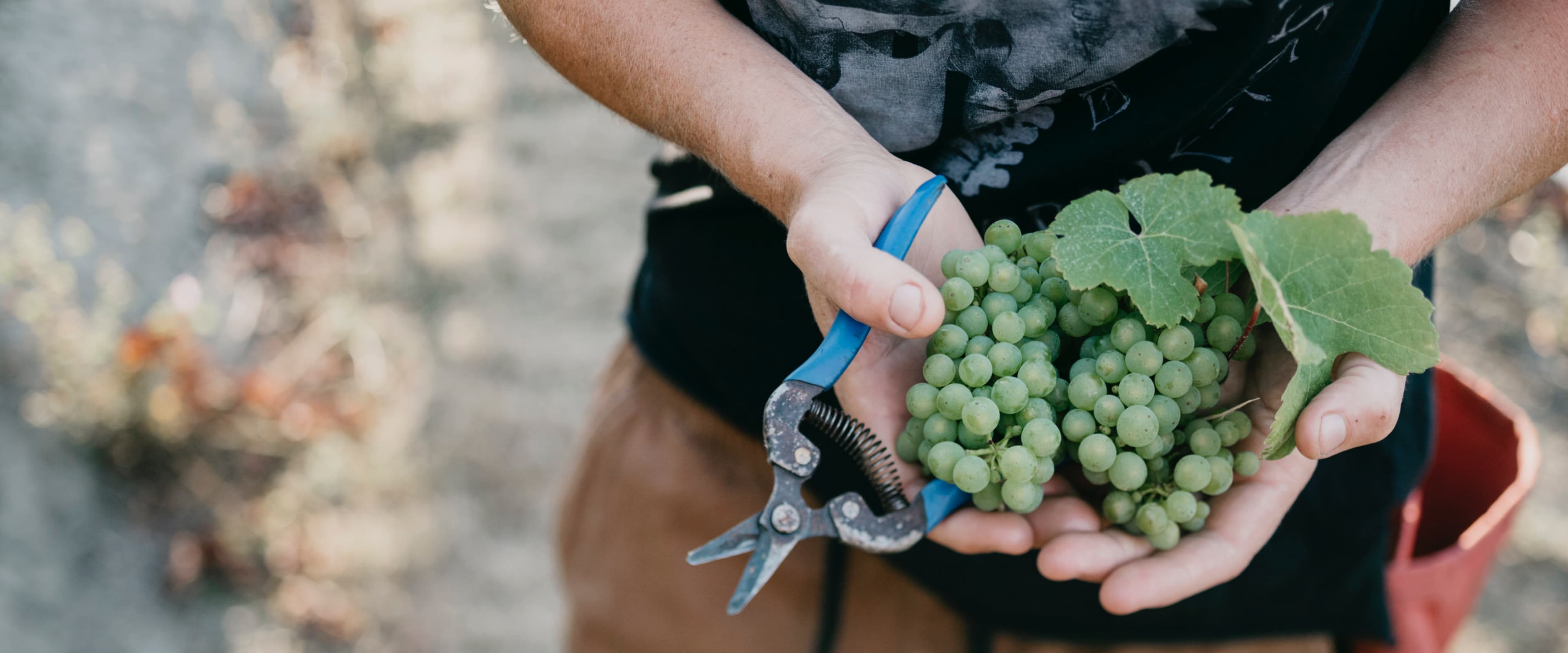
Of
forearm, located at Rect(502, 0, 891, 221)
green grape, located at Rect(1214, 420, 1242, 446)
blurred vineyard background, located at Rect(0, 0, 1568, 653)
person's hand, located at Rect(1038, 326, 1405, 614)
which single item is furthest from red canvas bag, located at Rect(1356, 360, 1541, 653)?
blurred vineyard background, located at Rect(0, 0, 1568, 653)

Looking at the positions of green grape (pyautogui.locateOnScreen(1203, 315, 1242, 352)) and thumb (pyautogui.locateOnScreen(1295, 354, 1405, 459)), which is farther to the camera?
green grape (pyautogui.locateOnScreen(1203, 315, 1242, 352))

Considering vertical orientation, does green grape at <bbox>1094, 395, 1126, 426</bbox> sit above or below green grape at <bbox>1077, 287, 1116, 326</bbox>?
below

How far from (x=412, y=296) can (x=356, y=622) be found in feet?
3.74

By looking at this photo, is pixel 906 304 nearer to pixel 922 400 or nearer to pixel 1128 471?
pixel 922 400

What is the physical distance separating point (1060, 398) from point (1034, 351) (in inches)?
3.2

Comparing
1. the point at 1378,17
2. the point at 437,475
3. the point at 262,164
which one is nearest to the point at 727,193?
the point at 1378,17

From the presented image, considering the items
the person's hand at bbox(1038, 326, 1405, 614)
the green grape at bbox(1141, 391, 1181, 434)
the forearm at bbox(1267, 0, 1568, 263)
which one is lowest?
the person's hand at bbox(1038, 326, 1405, 614)

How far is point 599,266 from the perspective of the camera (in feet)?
11.6

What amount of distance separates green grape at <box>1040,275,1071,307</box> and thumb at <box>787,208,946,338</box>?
20 cm

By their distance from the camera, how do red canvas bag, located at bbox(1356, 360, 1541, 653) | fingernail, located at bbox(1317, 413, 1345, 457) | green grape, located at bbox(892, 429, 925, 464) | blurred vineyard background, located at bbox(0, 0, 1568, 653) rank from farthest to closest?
blurred vineyard background, located at bbox(0, 0, 1568, 653)
red canvas bag, located at bbox(1356, 360, 1541, 653)
green grape, located at bbox(892, 429, 925, 464)
fingernail, located at bbox(1317, 413, 1345, 457)

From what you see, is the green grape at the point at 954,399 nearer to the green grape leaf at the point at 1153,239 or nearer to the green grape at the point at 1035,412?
Answer: the green grape at the point at 1035,412

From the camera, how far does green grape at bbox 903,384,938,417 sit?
1.12 metres

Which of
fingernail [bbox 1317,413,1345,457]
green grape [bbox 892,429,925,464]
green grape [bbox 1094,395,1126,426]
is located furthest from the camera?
green grape [bbox 892,429,925,464]

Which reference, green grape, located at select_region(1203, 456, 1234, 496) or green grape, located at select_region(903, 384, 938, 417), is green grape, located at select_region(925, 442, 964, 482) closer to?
green grape, located at select_region(903, 384, 938, 417)
